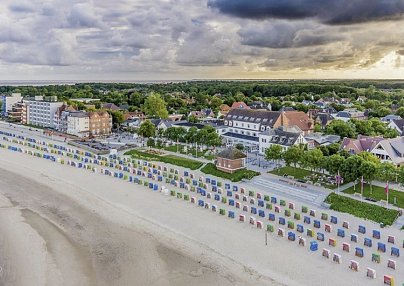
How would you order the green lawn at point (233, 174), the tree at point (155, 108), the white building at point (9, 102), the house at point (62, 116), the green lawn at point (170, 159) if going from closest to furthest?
1. the green lawn at point (233, 174)
2. the green lawn at point (170, 159)
3. the house at point (62, 116)
4. the tree at point (155, 108)
5. the white building at point (9, 102)

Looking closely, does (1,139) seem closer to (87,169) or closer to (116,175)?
(87,169)

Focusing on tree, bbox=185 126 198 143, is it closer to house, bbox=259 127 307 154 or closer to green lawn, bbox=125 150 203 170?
green lawn, bbox=125 150 203 170

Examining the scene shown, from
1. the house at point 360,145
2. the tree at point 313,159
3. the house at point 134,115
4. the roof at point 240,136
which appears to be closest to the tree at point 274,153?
the tree at point 313,159

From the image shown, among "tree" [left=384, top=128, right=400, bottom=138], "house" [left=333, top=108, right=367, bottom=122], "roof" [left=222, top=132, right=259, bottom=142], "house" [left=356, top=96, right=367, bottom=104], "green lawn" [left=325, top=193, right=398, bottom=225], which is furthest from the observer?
"house" [left=356, top=96, right=367, bottom=104]

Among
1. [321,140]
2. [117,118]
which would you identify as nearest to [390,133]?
[321,140]

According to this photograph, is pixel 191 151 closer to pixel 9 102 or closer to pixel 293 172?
pixel 293 172

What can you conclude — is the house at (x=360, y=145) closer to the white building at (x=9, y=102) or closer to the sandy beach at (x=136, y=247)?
the sandy beach at (x=136, y=247)

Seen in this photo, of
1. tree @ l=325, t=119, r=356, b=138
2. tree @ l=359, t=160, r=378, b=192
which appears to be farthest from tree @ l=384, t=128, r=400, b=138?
tree @ l=359, t=160, r=378, b=192
